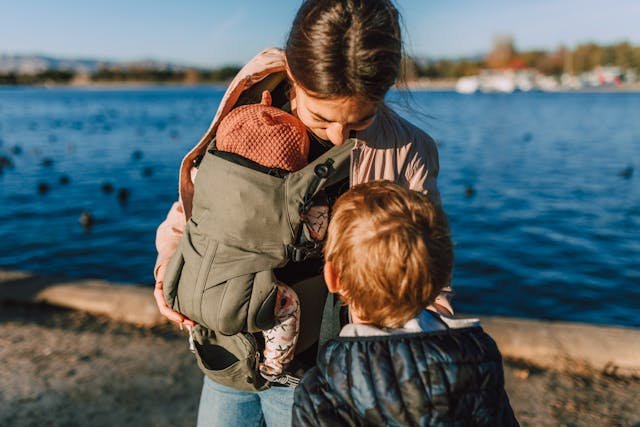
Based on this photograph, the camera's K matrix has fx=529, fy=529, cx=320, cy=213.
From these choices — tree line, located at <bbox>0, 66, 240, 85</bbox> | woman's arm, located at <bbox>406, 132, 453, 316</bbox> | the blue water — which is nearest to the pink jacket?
woman's arm, located at <bbox>406, 132, 453, 316</bbox>

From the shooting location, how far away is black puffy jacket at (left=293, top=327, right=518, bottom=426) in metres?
1.38

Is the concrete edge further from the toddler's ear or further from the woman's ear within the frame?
the toddler's ear

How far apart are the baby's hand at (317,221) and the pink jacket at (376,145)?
0.19 m

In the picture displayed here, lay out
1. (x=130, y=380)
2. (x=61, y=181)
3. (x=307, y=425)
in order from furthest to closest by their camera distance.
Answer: (x=61, y=181) → (x=130, y=380) → (x=307, y=425)

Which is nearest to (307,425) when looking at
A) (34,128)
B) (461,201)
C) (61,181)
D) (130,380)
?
(130,380)

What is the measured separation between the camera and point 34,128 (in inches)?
1272

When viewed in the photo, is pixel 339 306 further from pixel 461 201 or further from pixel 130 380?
pixel 461 201

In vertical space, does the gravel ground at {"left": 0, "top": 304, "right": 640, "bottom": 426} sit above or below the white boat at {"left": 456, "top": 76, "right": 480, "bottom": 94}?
above

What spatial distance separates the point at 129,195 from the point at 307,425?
1391 centimetres

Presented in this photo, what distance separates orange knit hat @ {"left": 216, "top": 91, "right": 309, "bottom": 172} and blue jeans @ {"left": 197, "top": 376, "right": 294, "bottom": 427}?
84 cm

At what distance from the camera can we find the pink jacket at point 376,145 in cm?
183

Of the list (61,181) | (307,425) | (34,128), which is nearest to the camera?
(307,425)

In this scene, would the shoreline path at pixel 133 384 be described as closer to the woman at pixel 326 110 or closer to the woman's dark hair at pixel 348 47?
the woman at pixel 326 110

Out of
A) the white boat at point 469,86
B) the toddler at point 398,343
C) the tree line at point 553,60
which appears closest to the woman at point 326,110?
the toddler at point 398,343
